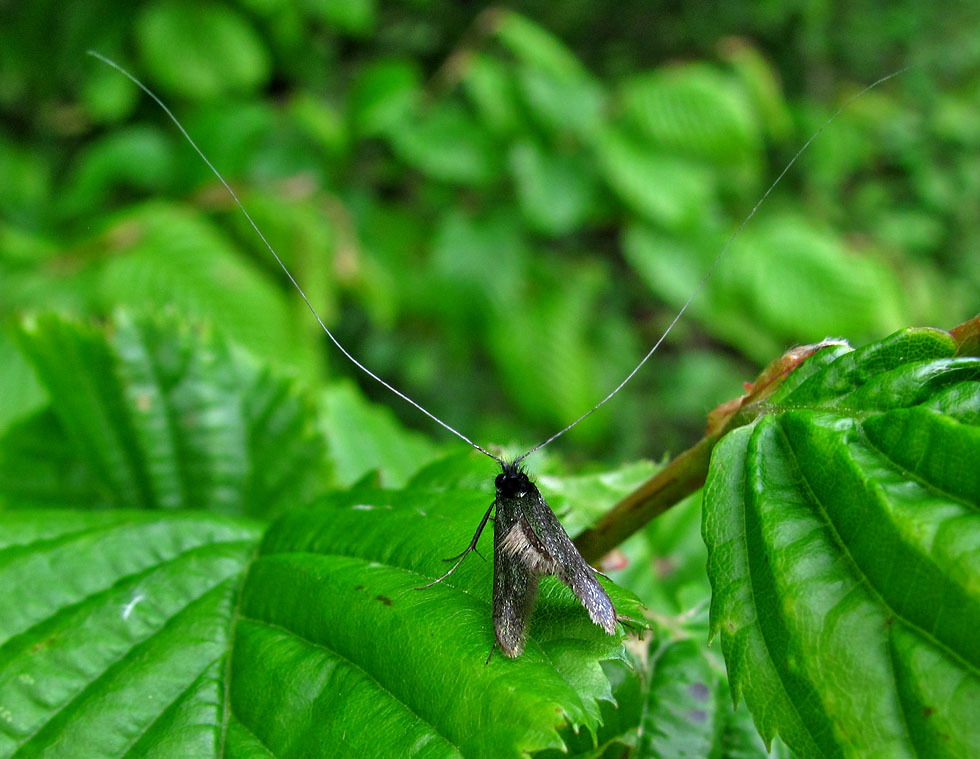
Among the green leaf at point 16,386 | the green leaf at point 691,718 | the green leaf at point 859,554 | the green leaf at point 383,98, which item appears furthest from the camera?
the green leaf at point 383,98

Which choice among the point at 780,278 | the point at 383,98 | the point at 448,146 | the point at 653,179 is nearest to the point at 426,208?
the point at 448,146

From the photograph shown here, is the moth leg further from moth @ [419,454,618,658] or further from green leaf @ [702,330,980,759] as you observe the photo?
green leaf @ [702,330,980,759]

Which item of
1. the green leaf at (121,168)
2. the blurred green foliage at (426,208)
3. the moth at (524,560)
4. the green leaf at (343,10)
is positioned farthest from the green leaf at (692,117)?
the moth at (524,560)

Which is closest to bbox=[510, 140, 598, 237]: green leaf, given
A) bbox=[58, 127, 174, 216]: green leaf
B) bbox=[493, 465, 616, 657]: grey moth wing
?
bbox=[58, 127, 174, 216]: green leaf

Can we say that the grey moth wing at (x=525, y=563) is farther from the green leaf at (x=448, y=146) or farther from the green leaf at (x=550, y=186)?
the green leaf at (x=448, y=146)

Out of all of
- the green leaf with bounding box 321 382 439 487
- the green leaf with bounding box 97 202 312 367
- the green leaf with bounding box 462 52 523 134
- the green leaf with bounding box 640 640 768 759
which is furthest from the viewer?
the green leaf with bounding box 462 52 523 134

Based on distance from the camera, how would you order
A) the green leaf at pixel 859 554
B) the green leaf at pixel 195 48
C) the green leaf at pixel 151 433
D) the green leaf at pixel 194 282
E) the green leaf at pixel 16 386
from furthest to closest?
1. the green leaf at pixel 195 48
2. the green leaf at pixel 194 282
3. the green leaf at pixel 16 386
4. the green leaf at pixel 151 433
5. the green leaf at pixel 859 554

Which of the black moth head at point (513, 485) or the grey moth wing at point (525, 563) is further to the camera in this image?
the black moth head at point (513, 485)

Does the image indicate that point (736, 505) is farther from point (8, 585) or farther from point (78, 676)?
point (8, 585)
